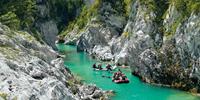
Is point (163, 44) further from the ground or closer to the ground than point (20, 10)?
closer to the ground

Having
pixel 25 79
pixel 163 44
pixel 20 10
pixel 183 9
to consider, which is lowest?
pixel 25 79

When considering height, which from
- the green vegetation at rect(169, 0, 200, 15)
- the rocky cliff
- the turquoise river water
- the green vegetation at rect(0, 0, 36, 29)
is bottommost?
the turquoise river water

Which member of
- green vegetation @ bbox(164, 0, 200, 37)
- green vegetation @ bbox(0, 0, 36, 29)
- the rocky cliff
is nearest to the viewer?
the rocky cliff

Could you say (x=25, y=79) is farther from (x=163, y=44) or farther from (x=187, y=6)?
(x=163, y=44)

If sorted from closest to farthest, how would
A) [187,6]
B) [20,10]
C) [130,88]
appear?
[130,88] < [187,6] < [20,10]

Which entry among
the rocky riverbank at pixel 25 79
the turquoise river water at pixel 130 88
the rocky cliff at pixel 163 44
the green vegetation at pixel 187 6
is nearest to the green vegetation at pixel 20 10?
the turquoise river water at pixel 130 88

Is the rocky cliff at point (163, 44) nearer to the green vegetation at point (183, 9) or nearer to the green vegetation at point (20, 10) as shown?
the green vegetation at point (183, 9)

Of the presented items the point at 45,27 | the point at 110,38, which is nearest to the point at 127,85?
the point at 110,38

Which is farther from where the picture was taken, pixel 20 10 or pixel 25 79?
pixel 20 10

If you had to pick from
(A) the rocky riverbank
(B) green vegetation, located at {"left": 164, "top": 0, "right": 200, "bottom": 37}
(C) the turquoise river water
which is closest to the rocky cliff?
(B) green vegetation, located at {"left": 164, "top": 0, "right": 200, "bottom": 37}

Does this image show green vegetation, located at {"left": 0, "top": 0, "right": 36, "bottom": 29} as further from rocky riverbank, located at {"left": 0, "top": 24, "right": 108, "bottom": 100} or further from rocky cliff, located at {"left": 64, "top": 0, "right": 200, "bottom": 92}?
rocky riverbank, located at {"left": 0, "top": 24, "right": 108, "bottom": 100}

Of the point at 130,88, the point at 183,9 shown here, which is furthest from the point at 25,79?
the point at 183,9
